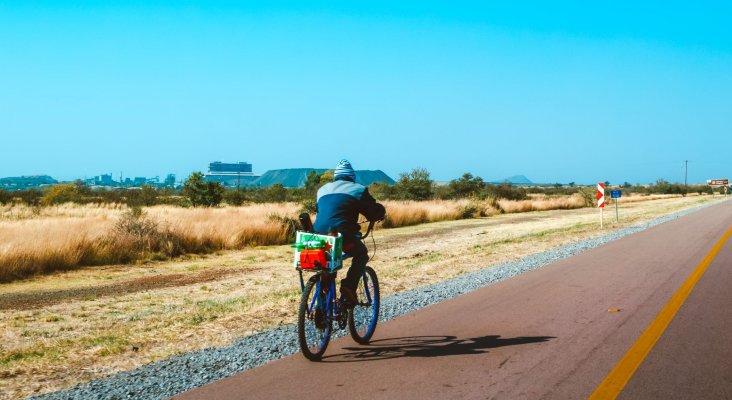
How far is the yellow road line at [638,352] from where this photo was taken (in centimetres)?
505

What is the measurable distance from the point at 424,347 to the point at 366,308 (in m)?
0.80

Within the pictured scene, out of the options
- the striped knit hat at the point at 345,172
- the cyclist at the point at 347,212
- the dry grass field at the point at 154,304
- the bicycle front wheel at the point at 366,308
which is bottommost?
the dry grass field at the point at 154,304

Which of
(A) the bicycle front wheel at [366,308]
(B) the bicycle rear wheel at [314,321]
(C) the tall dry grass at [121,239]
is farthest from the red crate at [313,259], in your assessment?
(C) the tall dry grass at [121,239]

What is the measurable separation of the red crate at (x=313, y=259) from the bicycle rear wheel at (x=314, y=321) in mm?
137

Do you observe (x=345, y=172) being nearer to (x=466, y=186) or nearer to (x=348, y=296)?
(x=348, y=296)

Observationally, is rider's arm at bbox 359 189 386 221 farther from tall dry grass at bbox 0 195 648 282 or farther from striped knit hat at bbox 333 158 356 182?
tall dry grass at bbox 0 195 648 282

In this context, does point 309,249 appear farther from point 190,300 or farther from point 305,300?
point 190,300

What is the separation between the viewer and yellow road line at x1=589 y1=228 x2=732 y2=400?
505cm

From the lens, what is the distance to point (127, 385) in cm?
555

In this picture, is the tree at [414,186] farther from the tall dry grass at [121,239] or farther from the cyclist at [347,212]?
the cyclist at [347,212]

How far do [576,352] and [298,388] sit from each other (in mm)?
2860

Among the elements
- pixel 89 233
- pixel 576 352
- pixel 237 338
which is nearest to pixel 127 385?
pixel 237 338

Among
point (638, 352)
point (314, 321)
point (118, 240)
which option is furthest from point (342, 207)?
point (118, 240)

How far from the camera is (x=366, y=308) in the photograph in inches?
274
